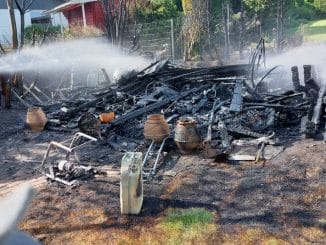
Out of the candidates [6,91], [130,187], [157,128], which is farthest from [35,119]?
[130,187]

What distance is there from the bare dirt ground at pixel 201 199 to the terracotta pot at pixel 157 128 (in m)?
0.46

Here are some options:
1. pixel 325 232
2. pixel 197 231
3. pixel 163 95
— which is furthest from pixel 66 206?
pixel 163 95

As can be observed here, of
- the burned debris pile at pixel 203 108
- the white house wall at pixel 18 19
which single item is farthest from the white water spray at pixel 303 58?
the white house wall at pixel 18 19

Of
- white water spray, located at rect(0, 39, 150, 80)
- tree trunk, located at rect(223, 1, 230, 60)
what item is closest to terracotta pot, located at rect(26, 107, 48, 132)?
white water spray, located at rect(0, 39, 150, 80)

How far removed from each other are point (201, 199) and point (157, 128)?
7.23ft

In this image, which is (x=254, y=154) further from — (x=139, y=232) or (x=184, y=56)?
(x=184, y=56)

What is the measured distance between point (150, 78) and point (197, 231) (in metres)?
8.60

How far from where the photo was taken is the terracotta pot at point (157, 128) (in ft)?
23.6

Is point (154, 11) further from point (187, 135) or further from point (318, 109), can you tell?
point (187, 135)

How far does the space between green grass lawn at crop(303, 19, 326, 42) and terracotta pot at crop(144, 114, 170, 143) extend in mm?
17276

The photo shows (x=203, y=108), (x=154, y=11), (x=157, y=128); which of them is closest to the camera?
(x=157, y=128)

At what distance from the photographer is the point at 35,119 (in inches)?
371

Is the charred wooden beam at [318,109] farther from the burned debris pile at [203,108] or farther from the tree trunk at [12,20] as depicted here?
the tree trunk at [12,20]

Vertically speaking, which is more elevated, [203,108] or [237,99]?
[237,99]
